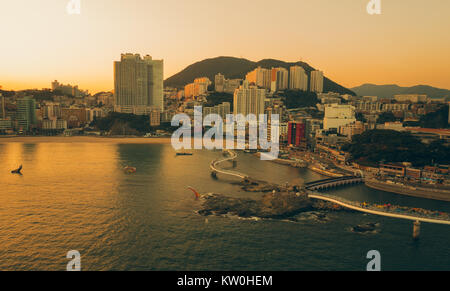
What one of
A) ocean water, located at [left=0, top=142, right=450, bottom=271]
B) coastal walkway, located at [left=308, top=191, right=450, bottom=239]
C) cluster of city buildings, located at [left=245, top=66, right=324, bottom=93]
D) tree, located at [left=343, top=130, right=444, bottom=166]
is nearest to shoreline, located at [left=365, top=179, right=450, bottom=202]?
ocean water, located at [left=0, top=142, right=450, bottom=271]

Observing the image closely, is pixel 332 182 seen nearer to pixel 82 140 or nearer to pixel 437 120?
pixel 437 120

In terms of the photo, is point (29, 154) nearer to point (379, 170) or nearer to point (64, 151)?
point (64, 151)

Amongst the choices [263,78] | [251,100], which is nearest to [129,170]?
[251,100]

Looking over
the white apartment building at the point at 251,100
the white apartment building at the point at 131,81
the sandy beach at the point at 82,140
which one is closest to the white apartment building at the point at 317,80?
the white apartment building at the point at 251,100

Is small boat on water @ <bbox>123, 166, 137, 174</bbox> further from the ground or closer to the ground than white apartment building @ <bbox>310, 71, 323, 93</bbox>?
closer to the ground

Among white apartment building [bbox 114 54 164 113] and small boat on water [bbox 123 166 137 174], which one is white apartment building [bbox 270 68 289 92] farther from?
small boat on water [bbox 123 166 137 174]
